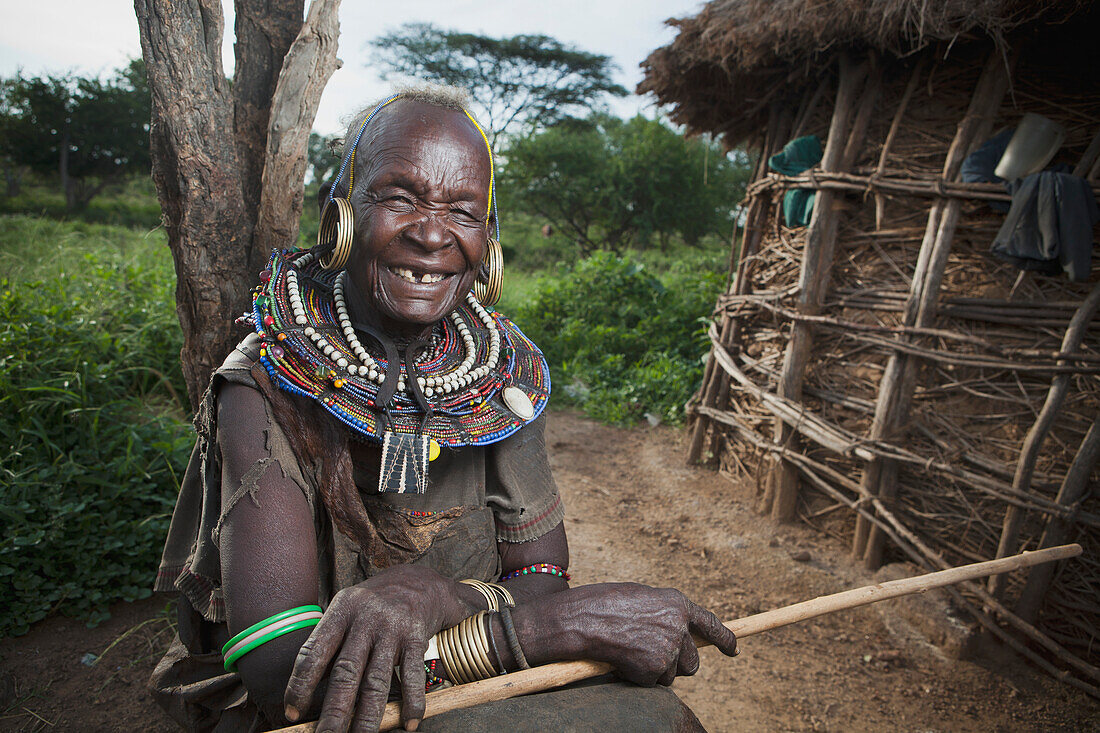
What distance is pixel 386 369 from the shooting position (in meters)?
1.64

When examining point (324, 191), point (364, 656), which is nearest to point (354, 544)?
point (364, 656)

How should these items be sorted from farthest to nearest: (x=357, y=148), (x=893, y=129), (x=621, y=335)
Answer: (x=621, y=335) < (x=893, y=129) < (x=357, y=148)

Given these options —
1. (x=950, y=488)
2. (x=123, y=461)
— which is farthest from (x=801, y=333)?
(x=123, y=461)

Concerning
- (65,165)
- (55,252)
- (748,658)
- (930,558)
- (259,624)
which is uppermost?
(65,165)

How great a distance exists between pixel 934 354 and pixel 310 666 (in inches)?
138

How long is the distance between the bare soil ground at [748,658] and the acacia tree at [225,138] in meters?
1.24

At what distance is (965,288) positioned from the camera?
3518 millimetres

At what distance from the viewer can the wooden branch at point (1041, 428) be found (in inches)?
121

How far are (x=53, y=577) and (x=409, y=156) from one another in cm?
259

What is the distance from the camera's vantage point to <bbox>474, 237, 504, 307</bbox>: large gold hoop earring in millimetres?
1817

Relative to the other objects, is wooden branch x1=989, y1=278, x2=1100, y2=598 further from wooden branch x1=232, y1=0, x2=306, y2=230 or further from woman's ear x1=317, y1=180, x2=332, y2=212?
wooden branch x1=232, y1=0, x2=306, y2=230

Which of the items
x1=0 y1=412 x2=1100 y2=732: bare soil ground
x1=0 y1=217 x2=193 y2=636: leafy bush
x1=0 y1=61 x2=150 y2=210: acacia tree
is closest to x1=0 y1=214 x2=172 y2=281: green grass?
x1=0 y1=217 x2=193 y2=636: leafy bush

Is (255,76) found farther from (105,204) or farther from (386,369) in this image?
(105,204)

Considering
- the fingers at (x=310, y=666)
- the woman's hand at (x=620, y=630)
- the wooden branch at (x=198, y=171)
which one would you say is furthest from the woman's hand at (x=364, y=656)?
the wooden branch at (x=198, y=171)
